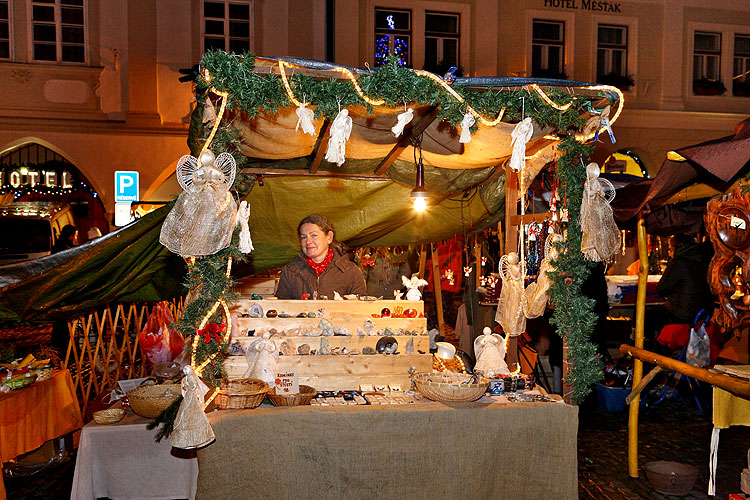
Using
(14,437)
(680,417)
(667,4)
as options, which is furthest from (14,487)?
(667,4)

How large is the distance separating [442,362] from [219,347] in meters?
2.14

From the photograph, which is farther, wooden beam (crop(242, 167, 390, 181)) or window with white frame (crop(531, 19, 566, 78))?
window with white frame (crop(531, 19, 566, 78))

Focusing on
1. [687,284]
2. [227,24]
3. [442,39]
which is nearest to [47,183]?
[227,24]

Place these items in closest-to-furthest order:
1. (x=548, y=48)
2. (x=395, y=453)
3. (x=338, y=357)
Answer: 1. (x=395, y=453)
2. (x=338, y=357)
3. (x=548, y=48)

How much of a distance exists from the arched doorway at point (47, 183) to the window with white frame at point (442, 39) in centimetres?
932

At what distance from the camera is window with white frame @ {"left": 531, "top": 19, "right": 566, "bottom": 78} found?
1491 cm

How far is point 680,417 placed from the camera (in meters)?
7.27

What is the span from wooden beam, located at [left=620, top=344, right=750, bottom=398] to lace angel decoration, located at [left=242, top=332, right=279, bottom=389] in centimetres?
325

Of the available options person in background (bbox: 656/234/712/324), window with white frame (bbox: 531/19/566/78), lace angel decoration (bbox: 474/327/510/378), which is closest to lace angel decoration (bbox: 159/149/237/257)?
lace angel decoration (bbox: 474/327/510/378)

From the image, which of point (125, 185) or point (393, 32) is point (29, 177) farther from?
point (393, 32)

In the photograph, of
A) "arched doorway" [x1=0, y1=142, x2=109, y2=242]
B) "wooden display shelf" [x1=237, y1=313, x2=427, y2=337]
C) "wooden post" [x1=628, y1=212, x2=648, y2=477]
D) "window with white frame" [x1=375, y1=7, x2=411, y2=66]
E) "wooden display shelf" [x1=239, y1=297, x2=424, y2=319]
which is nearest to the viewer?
"wooden display shelf" [x1=237, y1=313, x2=427, y2=337]

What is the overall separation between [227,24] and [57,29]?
12.1ft

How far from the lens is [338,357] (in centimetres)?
488

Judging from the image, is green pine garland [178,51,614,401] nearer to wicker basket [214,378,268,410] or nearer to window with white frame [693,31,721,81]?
wicker basket [214,378,268,410]
